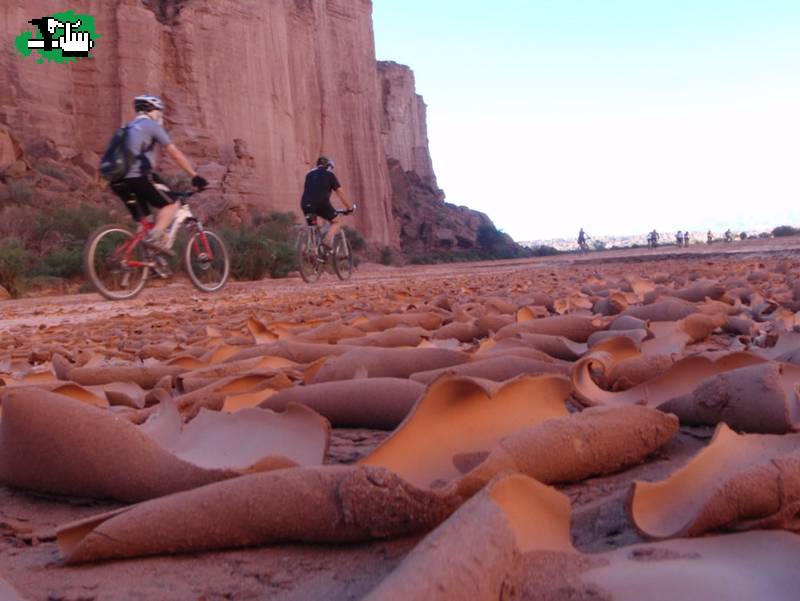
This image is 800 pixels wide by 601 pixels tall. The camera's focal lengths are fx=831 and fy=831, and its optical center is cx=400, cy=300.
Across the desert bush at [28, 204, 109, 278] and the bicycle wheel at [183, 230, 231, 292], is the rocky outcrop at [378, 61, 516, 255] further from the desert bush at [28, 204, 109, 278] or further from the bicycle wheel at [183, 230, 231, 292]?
the bicycle wheel at [183, 230, 231, 292]

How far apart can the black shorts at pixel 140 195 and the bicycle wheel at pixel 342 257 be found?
372 centimetres

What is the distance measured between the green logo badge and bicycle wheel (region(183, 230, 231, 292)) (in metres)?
16.6

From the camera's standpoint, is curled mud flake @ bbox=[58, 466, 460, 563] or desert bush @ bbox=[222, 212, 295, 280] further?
desert bush @ bbox=[222, 212, 295, 280]

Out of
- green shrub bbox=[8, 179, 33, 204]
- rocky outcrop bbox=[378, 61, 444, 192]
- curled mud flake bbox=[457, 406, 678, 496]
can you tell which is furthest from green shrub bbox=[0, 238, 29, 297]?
rocky outcrop bbox=[378, 61, 444, 192]

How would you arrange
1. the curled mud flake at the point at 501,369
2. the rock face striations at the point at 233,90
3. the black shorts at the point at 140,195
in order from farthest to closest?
1. the rock face striations at the point at 233,90
2. the black shorts at the point at 140,195
3. the curled mud flake at the point at 501,369

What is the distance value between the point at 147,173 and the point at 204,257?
1403mm

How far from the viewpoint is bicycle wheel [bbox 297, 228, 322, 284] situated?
1039 centimetres

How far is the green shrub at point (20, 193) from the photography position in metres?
18.3

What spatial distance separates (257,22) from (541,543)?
2970 cm

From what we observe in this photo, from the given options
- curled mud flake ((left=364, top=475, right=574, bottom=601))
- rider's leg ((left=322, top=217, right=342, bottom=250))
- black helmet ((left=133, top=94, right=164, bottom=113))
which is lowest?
curled mud flake ((left=364, top=475, right=574, bottom=601))

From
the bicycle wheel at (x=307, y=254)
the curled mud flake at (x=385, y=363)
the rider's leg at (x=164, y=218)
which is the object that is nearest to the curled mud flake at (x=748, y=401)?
the curled mud flake at (x=385, y=363)

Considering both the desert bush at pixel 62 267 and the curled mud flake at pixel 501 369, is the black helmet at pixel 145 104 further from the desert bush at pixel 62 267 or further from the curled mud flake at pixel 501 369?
the desert bush at pixel 62 267

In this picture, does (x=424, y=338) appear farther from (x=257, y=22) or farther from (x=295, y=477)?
(x=257, y=22)

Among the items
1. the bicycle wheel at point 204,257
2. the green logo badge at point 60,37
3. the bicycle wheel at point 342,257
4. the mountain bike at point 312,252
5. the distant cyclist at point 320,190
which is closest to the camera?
Result: the bicycle wheel at point 204,257
